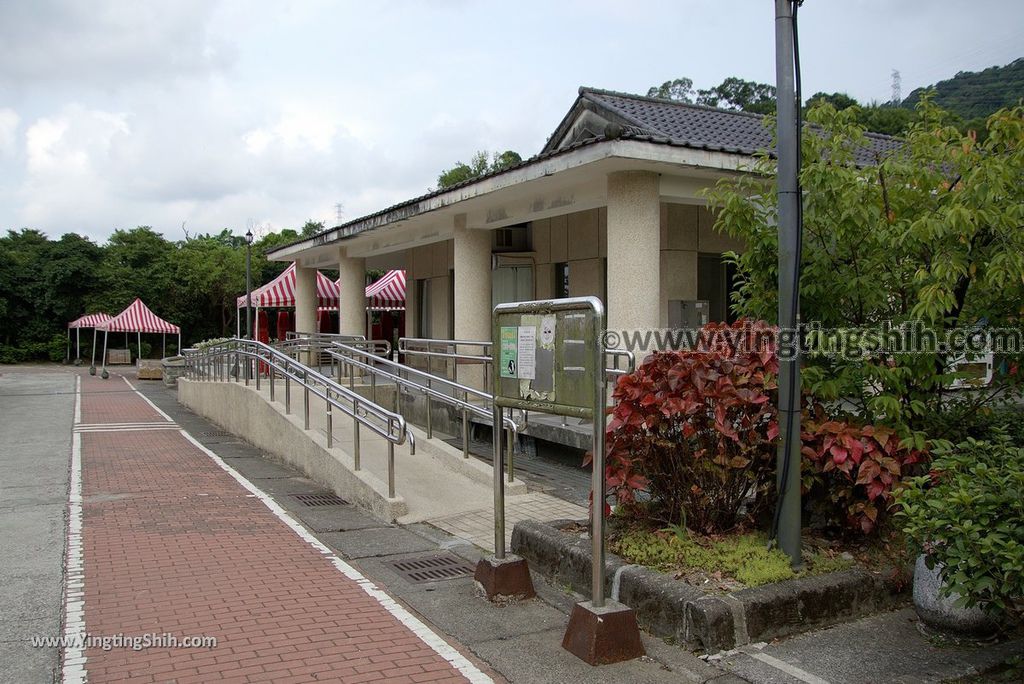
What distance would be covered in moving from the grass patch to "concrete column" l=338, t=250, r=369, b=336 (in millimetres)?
15464

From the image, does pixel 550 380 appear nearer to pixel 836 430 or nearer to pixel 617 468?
pixel 617 468

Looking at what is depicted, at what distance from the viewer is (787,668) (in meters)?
4.21

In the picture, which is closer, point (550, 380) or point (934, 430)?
point (550, 380)

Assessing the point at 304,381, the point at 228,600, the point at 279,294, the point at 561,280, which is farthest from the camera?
the point at 279,294

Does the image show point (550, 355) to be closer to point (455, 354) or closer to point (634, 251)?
point (634, 251)

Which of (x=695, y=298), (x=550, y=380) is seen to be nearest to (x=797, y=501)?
(x=550, y=380)

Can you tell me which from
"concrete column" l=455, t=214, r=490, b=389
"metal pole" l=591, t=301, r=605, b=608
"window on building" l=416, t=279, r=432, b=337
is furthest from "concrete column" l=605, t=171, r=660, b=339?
"window on building" l=416, t=279, r=432, b=337

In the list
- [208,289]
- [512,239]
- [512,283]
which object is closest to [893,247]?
[512,239]

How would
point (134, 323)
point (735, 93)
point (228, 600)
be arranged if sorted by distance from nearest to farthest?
1. point (228, 600)
2. point (134, 323)
3. point (735, 93)

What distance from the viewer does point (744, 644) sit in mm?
4465

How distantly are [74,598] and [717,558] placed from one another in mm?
4135

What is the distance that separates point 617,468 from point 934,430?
2.20 meters

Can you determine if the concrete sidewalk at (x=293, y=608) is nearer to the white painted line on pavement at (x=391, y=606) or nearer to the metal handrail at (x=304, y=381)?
the white painted line on pavement at (x=391, y=606)

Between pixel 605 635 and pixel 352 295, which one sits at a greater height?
pixel 352 295
